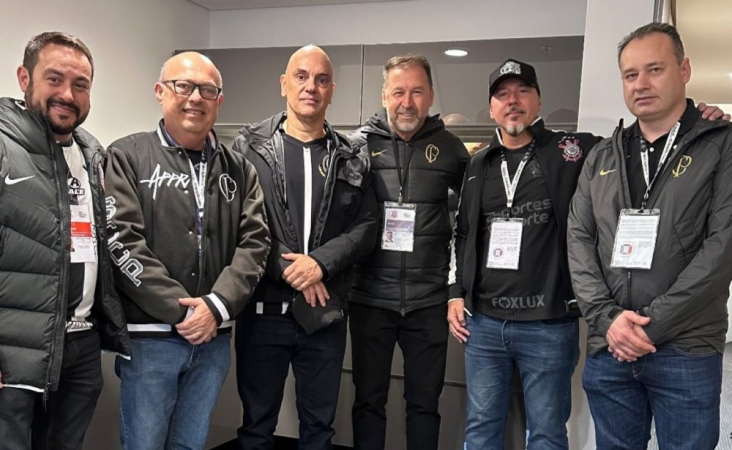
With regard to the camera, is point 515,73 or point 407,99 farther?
point 407,99

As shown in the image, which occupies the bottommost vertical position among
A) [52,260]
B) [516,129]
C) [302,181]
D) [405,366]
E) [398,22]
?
[405,366]

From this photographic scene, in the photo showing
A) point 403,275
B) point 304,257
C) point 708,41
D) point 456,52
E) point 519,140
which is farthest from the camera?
point 708,41

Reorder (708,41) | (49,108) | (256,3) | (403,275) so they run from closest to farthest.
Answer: (49,108) < (403,275) < (256,3) < (708,41)

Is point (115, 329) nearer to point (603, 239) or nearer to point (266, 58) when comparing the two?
point (603, 239)

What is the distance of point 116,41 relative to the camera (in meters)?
3.98

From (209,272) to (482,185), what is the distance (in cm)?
99

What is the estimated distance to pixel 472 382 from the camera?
2.43m

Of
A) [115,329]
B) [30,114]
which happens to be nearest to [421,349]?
[115,329]

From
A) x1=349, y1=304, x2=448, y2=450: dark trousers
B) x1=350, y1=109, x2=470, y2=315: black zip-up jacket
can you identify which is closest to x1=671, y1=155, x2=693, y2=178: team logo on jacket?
x1=350, y1=109, x2=470, y2=315: black zip-up jacket

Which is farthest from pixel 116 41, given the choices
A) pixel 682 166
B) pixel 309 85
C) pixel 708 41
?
pixel 708 41

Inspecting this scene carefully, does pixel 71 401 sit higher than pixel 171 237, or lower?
lower

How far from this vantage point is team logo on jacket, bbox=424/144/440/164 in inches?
101

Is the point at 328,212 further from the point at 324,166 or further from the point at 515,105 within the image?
the point at 515,105

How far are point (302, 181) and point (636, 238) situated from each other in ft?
3.62
